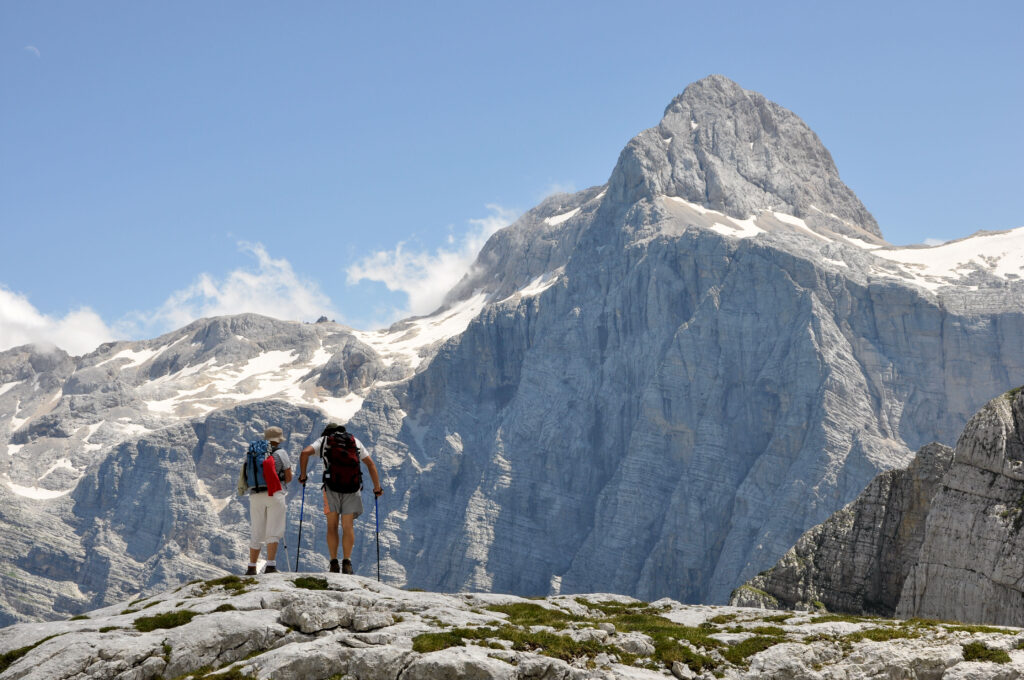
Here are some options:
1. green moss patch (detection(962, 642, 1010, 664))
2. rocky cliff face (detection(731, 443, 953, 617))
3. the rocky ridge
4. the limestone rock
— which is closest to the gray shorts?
the rocky ridge

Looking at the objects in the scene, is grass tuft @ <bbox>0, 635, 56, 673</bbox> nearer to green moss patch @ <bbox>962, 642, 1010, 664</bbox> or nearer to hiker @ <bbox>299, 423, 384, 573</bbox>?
hiker @ <bbox>299, 423, 384, 573</bbox>

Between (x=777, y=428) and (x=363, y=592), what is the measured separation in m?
167

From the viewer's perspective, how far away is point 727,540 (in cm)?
18050

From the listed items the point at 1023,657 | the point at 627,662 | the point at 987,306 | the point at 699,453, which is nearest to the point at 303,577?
the point at 627,662

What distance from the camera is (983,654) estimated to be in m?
25.1

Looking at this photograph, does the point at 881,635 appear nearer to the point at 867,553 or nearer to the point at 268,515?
the point at 268,515

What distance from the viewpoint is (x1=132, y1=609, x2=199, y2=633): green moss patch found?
26959 millimetres

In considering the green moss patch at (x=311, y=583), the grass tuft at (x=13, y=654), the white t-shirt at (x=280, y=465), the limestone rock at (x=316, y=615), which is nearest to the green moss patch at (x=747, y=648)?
the limestone rock at (x=316, y=615)

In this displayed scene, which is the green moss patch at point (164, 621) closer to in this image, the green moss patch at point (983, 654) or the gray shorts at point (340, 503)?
the gray shorts at point (340, 503)

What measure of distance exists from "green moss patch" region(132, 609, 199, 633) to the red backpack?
5.80m

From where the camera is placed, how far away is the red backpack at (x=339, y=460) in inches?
1236

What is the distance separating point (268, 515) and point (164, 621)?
520 centimetres

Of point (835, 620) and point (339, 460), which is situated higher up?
point (339, 460)

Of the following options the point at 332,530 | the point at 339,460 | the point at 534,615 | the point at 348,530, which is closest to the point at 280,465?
the point at 339,460
